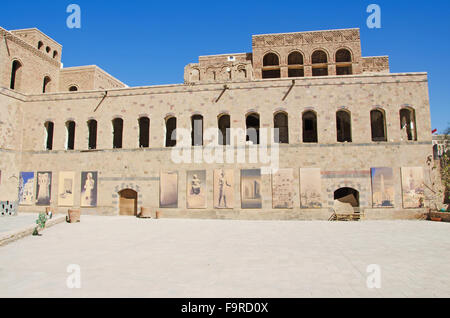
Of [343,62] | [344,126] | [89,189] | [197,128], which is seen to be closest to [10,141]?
[89,189]

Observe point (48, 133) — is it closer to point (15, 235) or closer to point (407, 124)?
point (15, 235)

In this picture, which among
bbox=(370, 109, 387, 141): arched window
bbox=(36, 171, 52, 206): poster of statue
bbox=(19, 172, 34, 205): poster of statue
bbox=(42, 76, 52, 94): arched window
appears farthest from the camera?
bbox=(42, 76, 52, 94): arched window

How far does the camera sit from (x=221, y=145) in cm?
1847

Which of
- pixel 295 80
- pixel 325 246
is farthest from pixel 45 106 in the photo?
pixel 325 246

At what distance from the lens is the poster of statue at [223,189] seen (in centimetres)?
1803

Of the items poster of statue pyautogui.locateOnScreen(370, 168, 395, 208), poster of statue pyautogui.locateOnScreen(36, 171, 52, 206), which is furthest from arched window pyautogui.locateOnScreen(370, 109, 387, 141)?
poster of statue pyautogui.locateOnScreen(36, 171, 52, 206)

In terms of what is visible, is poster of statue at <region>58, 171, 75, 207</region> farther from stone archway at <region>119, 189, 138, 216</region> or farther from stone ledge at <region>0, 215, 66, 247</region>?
stone ledge at <region>0, 215, 66, 247</region>

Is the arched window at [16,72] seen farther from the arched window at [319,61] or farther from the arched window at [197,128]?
the arched window at [319,61]

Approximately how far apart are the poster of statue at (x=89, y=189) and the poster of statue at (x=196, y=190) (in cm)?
655

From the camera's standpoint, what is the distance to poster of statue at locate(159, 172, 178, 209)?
18.5 m

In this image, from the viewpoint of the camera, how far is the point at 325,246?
31.9 ft

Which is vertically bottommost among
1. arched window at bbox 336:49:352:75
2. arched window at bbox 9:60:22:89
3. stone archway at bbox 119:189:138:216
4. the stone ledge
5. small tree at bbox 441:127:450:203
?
the stone ledge

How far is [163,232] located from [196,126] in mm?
8974

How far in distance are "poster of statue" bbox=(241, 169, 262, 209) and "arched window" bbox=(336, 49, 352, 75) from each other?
13.1 meters
